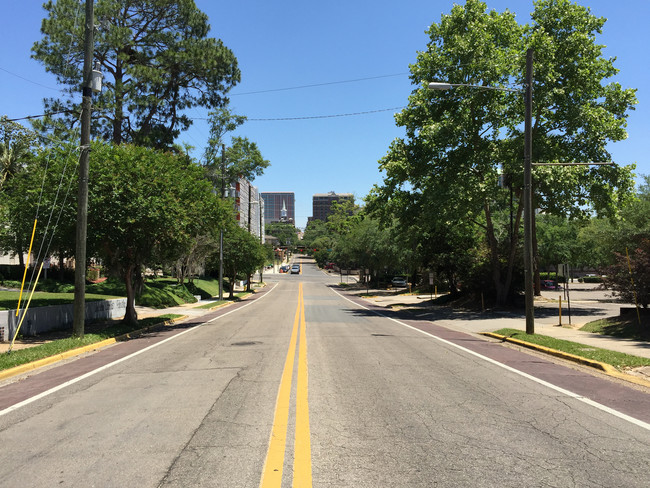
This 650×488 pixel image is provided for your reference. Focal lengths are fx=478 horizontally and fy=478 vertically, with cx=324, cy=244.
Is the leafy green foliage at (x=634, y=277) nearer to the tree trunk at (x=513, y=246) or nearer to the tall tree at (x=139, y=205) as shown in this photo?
the tree trunk at (x=513, y=246)

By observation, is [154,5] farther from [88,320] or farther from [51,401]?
[51,401]

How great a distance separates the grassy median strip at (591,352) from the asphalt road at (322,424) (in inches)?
42.3

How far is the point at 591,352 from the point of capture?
1108cm

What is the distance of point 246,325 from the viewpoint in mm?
18953

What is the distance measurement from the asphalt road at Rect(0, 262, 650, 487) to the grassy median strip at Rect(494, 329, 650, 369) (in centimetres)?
108

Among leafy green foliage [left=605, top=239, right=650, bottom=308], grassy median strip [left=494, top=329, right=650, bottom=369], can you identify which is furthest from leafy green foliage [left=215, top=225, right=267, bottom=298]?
grassy median strip [left=494, top=329, right=650, bottom=369]

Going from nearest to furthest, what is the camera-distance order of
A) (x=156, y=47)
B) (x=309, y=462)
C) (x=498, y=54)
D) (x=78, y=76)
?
(x=309, y=462), (x=498, y=54), (x=78, y=76), (x=156, y=47)

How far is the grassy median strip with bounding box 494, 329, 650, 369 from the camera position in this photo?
383 inches

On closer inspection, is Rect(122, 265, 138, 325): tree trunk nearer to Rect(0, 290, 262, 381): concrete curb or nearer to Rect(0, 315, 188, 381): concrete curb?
Rect(0, 290, 262, 381): concrete curb

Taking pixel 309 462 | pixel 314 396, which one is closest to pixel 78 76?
pixel 314 396

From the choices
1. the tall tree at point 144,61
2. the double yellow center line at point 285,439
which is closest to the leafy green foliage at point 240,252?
the tall tree at point 144,61

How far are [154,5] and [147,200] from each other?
17586 mm

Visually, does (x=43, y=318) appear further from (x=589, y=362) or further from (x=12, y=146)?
(x=12, y=146)

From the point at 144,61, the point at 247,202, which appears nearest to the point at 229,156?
the point at 144,61
